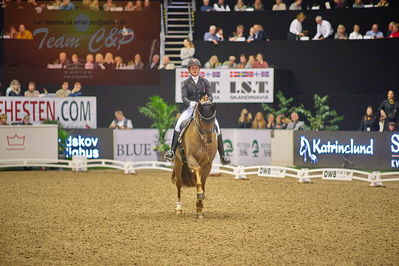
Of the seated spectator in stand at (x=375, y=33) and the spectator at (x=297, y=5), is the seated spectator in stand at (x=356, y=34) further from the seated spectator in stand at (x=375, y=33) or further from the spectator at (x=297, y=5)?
the spectator at (x=297, y=5)

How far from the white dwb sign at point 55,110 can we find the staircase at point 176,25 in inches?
165

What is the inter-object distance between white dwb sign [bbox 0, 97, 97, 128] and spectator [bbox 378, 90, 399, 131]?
8894 millimetres

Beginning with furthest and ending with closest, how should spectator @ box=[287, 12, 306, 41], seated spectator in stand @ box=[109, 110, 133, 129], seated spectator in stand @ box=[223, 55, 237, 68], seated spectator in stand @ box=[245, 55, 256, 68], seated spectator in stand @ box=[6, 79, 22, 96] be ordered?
spectator @ box=[287, 12, 306, 41]
seated spectator in stand @ box=[223, 55, 237, 68]
seated spectator in stand @ box=[245, 55, 256, 68]
seated spectator in stand @ box=[109, 110, 133, 129]
seated spectator in stand @ box=[6, 79, 22, 96]

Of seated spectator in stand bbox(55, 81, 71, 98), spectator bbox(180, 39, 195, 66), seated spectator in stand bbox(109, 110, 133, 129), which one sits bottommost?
seated spectator in stand bbox(109, 110, 133, 129)

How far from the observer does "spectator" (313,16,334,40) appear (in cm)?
2403

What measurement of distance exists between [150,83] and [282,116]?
190 inches

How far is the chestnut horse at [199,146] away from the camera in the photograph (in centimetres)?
1177

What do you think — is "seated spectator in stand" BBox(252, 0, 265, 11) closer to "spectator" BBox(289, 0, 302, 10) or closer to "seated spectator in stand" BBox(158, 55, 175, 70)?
"spectator" BBox(289, 0, 302, 10)

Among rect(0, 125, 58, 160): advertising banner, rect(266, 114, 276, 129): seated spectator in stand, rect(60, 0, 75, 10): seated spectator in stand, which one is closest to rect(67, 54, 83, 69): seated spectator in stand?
rect(60, 0, 75, 10): seated spectator in stand

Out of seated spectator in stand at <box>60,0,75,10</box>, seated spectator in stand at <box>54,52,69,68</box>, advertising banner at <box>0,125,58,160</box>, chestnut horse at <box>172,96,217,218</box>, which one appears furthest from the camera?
seated spectator in stand at <box>60,0,75,10</box>

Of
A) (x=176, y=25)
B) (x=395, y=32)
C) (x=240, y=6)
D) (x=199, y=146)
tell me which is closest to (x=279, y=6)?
(x=240, y=6)

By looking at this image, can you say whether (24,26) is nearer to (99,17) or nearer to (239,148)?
(99,17)

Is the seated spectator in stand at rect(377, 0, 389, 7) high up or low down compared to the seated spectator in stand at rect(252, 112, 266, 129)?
up

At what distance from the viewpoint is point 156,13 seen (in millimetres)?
26578
